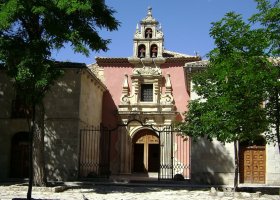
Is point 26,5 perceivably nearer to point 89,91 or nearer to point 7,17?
point 7,17

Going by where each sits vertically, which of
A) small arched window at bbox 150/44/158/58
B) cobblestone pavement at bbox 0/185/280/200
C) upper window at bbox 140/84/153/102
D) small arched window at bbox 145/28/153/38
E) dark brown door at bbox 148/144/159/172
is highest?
small arched window at bbox 145/28/153/38

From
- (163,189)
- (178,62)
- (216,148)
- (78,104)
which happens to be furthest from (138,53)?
(163,189)

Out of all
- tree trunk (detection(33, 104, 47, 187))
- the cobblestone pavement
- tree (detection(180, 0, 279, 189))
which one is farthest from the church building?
tree (detection(180, 0, 279, 189))

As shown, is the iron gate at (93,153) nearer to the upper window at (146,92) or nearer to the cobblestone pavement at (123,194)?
the upper window at (146,92)

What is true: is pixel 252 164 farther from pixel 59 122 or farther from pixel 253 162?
pixel 59 122

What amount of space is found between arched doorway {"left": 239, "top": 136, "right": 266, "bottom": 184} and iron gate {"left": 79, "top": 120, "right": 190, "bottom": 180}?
110 inches

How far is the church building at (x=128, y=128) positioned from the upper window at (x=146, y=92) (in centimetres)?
6

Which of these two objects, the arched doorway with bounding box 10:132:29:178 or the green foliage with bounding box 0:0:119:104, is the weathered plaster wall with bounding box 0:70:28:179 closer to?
the arched doorway with bounding box 10:132:29:178

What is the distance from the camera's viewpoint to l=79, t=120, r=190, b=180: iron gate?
20281 millimetres

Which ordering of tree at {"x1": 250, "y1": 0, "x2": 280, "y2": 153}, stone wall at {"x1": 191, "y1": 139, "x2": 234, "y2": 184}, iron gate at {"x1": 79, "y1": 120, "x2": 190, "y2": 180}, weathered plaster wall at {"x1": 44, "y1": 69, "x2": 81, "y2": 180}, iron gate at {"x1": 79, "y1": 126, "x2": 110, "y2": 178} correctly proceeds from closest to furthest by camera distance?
tree at {"x1": 250, "y1": 0, "x2": 280, "y2": 153} < stone wall at {"x1": 191, "y1": 139, "x2": 234, "y2": 184} < weathered plaster wall at {"x1": 44, "y1": 69, "x2": 81, "y2": 180} < iron gate at {"x1": 79, "y1": 126, "x2": 110, "y2": 178} < iron gate at {"x1": 79, "y1": 120, "x2": 190, "y2": 180}

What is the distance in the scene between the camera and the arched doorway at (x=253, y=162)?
61.8 ft

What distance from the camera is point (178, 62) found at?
1054 inches

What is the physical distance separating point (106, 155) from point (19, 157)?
6.18m

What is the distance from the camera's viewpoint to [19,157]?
20094mm
